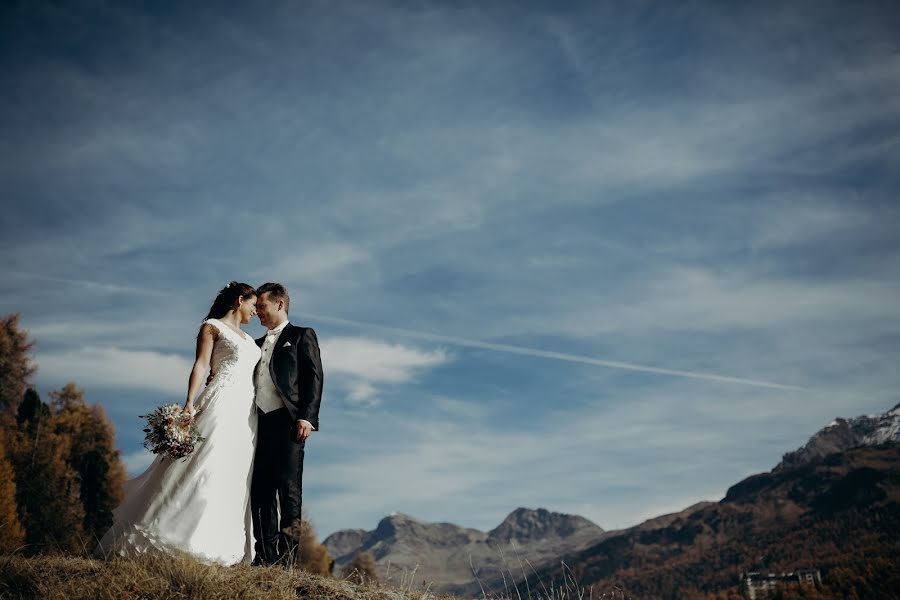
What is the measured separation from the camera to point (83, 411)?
4153 cm

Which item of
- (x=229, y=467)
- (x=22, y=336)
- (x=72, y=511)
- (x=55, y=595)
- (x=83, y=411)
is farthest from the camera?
(x=22, y=336)

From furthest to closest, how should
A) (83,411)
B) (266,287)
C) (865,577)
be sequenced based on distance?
(865,577) → (83,411) → (266,287)

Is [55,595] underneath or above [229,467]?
underneath

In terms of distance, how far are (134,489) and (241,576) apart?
2050 mm

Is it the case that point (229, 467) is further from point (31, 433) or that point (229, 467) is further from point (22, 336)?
point (22, 336)

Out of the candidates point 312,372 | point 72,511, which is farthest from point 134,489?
point 72,511

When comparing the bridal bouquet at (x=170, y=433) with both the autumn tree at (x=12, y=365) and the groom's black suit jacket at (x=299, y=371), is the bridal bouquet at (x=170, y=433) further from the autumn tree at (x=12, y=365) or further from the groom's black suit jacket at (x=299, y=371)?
the autumn tree at (x=12, y=365)

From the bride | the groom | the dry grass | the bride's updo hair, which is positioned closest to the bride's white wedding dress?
the bride

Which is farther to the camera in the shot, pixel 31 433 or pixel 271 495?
pixel 31 433

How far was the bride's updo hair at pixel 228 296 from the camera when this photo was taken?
7977 millimetres

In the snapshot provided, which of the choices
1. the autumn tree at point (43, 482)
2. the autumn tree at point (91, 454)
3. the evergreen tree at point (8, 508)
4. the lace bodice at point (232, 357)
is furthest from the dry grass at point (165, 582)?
the autumn tree at point (91, 454)

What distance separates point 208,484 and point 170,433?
0.62m

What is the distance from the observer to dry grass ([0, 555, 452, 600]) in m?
5.52

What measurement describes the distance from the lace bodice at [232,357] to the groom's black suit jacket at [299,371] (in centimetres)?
29
